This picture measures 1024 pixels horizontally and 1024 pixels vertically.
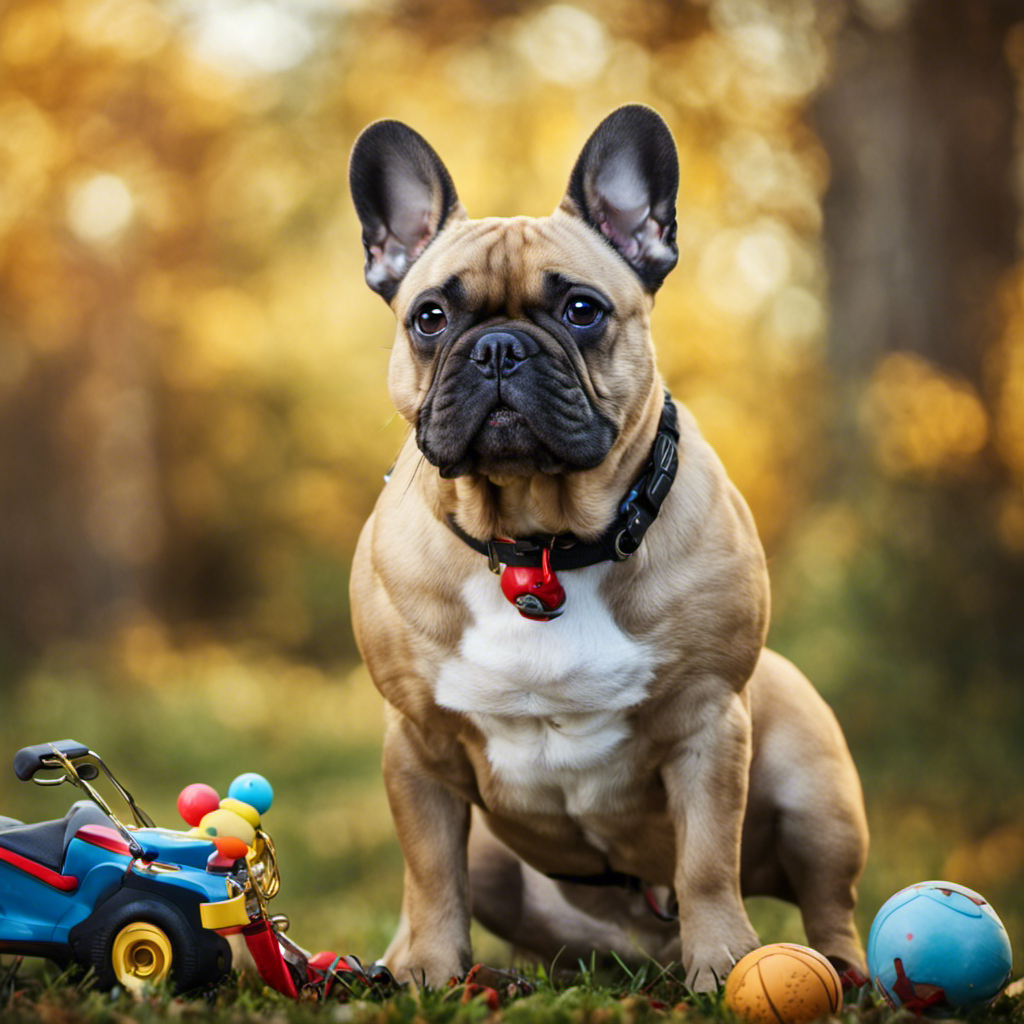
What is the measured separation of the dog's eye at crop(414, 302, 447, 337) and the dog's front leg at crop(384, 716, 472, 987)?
0.97 m

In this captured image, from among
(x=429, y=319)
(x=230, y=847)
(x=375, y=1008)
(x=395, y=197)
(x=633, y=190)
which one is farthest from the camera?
(x=395, y=197)

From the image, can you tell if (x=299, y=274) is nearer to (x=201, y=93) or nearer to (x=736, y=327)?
(x=201, y=93)

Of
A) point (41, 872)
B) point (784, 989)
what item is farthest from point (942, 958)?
point (41, 872)

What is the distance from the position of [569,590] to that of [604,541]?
139 mm

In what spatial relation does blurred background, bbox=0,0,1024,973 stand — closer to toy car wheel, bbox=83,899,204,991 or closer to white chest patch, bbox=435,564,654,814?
white chest patch, bbox=435,564,654,814

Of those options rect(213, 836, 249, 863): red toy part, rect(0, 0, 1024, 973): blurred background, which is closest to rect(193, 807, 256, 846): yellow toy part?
rect(213, 836, 249, 863): red toy part

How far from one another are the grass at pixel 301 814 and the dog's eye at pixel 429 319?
149cm

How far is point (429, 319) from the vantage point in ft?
9.34

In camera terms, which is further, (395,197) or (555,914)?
(555,914)

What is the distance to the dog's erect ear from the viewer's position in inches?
115

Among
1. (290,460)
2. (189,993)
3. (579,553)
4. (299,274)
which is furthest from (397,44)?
(189,993)

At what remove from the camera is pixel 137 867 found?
229 cm

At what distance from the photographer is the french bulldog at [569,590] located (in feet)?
8.63

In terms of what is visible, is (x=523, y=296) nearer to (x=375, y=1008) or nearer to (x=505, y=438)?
(x=505, y=438)
